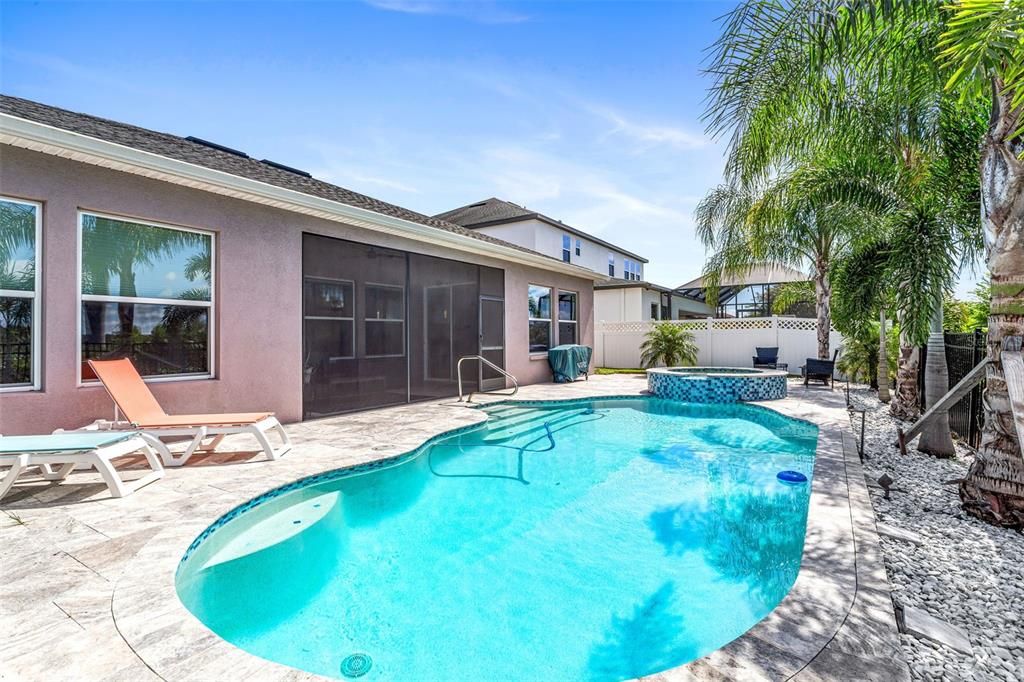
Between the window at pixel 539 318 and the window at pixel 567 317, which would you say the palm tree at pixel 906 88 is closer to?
the window at pixel 539 318

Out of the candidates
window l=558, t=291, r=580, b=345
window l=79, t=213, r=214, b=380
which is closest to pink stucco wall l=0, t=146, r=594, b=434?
window l=79, t=213, r=214, b=380

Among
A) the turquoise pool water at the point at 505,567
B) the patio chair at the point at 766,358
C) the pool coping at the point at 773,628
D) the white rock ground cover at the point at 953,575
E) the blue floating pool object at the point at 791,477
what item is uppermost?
the patio chair at the point at 766,358

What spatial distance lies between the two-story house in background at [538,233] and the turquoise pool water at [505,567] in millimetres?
15284

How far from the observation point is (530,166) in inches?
552

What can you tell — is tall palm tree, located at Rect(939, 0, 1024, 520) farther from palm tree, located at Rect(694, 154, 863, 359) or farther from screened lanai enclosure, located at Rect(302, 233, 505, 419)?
screened lanai enclosure, located at Rect(302, 233, 505, 419)

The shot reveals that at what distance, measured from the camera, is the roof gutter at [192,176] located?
4.59 m

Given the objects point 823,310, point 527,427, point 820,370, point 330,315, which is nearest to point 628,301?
point 823,310

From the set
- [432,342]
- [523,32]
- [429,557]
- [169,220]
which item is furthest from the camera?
[432,342]

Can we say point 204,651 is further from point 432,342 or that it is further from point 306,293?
point 432,342

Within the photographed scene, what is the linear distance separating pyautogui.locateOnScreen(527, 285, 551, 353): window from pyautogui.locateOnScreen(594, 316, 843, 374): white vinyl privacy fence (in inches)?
232

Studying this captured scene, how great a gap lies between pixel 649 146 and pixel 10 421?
11.5 metres

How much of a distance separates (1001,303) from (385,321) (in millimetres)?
8633

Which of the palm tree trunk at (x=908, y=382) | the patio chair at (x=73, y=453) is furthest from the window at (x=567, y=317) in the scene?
the patio chair at (x=73, y=453)

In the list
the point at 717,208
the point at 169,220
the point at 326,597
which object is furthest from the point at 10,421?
the point at 717,208
